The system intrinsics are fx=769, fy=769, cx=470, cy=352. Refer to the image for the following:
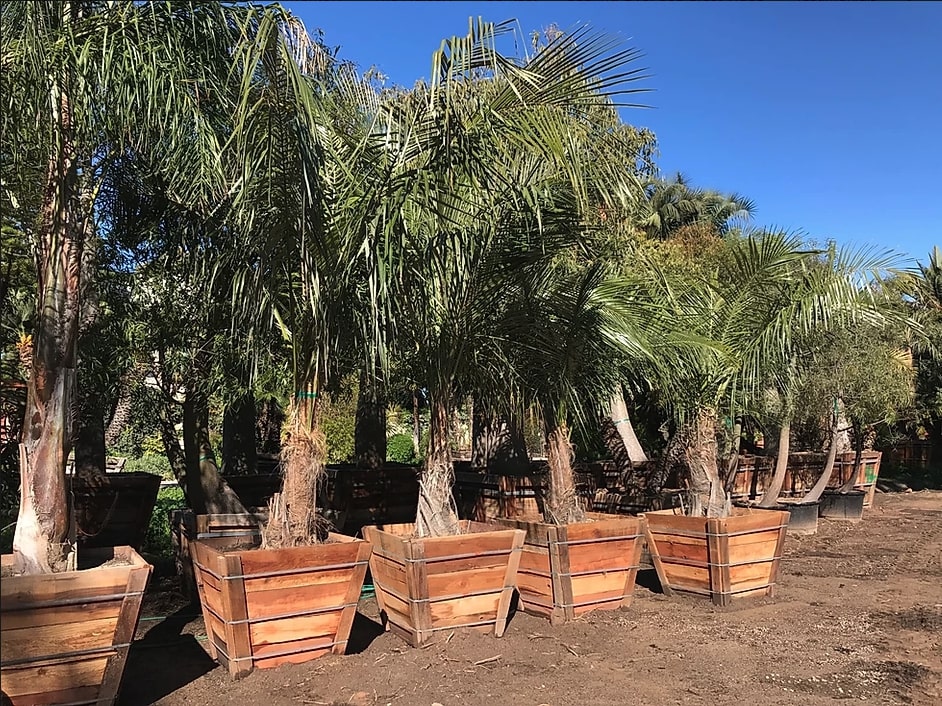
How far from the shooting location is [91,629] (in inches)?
140

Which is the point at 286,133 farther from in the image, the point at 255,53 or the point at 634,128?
the point at 634,128

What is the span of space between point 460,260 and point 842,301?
3299 millimetres

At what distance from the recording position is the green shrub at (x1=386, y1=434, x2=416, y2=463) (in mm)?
22094

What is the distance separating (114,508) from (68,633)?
4.31 metres

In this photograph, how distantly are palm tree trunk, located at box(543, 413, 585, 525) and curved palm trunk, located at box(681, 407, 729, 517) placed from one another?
1.17 metres

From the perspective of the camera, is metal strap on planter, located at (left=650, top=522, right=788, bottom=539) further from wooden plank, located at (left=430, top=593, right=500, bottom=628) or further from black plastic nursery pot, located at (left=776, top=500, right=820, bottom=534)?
black plastic nursery pot, located at (left=776, top=500, right=820, bottom=534)

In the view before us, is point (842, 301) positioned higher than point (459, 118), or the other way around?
point (459, 118)

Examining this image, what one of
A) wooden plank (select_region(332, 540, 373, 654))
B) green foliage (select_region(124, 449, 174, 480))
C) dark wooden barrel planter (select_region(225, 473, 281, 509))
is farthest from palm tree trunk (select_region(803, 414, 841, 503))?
green foliage (select_region(124, 449, 174, 480))

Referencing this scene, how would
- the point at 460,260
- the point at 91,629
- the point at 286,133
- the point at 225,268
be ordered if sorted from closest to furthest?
the point at 91,629, the point at 286,133, the point at 460,260, the point at 225,268

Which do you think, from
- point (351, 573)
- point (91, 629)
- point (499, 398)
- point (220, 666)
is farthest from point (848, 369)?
point (91, 629)

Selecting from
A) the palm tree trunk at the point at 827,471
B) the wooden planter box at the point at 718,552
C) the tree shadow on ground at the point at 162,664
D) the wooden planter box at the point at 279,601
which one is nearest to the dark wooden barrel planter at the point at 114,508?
the tree shadow on ground at the point at 162,664

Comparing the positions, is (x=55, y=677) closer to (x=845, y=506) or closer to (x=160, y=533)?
(x=160, y=533)

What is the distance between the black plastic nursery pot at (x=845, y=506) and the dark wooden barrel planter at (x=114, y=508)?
1001 centimetres

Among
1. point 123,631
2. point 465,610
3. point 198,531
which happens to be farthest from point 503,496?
point 123,631
